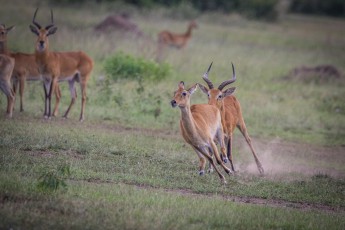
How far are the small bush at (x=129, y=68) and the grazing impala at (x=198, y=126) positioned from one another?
666cm

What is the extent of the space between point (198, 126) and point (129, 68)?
771 cm

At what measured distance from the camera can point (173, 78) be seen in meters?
21.0

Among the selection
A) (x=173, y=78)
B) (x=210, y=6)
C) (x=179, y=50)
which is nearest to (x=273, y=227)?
(x=173, y=78)

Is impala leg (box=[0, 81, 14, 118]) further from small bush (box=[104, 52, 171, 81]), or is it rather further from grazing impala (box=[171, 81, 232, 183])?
grazing impala (box=[171, 81, 232, 183])

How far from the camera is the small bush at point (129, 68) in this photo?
1831cm

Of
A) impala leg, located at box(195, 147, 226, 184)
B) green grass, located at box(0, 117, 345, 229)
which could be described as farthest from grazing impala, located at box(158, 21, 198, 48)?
impala leg, located at box(195, 147, 226, 184)

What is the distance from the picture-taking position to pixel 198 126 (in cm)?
1115

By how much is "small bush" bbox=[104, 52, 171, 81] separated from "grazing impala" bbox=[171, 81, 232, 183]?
666 cm

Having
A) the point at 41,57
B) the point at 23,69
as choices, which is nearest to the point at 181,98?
the point at 41,57

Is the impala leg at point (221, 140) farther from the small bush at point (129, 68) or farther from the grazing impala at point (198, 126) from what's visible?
the small bush at point (129, 68)

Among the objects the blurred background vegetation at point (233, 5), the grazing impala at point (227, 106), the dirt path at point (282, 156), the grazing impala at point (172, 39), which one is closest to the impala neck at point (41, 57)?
the dirt path at point (282, 156)

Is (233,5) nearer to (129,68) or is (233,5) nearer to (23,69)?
(129,68)

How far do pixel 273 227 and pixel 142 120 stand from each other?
7.54 m

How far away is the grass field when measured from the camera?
28.0ft
